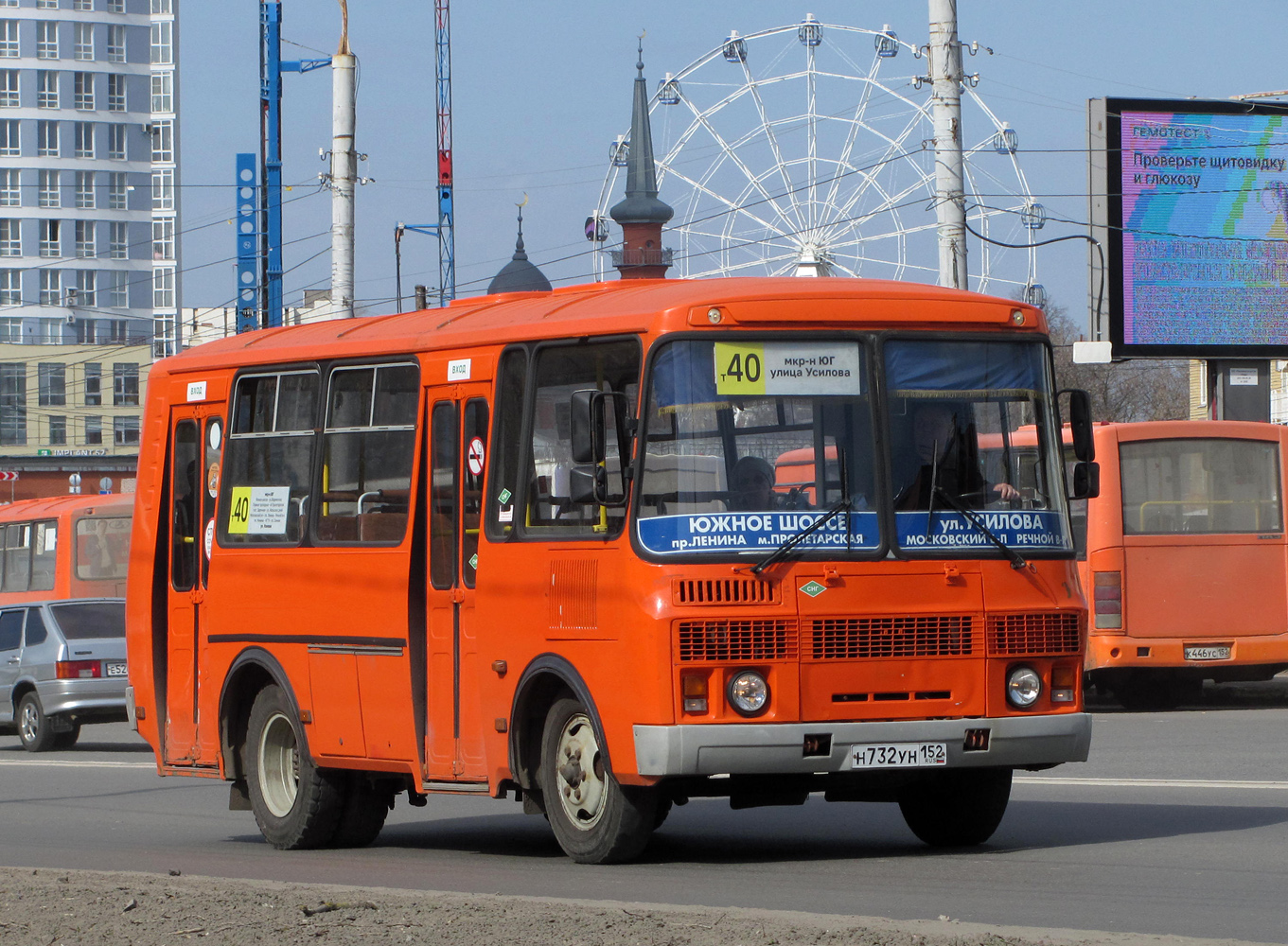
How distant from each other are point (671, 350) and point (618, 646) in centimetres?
129

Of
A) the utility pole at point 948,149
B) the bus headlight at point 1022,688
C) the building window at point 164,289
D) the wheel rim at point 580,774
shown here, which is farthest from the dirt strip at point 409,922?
the building window at point 164,289

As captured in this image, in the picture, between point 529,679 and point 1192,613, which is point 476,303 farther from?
point 1192,613

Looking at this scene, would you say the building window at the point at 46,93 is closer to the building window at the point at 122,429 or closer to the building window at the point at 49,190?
the building window at the point at 49,190

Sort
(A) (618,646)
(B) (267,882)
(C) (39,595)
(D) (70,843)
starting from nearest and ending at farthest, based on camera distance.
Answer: (B) (267,882) → (A) (618,646) → (D) (70,843) → (C) (39,595)

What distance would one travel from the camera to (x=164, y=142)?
118375 mm

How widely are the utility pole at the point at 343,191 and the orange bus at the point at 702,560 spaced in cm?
1600

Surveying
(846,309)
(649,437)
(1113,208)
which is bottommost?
(649,437)

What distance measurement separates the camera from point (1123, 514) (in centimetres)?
2028

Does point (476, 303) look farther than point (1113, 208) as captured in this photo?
No

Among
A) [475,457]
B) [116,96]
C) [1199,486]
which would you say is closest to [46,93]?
[116,96]

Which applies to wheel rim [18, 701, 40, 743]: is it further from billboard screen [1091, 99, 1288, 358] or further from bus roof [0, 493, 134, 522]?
billboard screen [1091, 99, 1288, 358]

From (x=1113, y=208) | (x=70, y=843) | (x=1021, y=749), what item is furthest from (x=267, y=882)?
(x=1113, y=208)

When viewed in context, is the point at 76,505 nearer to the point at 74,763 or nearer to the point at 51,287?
the point at 74,763

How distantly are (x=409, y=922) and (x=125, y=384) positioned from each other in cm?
10320
